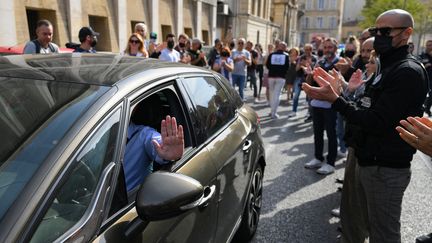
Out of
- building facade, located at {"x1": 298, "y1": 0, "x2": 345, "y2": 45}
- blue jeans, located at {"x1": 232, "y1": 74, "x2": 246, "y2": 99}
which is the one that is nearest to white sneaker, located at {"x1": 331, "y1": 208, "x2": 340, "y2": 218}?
blue jeans, located at {"x1": 232, "y1": 74, "x2": 246, "y2": 99}

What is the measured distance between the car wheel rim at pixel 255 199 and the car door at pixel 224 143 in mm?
323

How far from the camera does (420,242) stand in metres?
2.17

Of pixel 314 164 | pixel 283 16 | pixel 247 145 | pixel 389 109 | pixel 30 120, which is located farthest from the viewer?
pixel 283 16

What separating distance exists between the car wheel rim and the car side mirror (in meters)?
1.75

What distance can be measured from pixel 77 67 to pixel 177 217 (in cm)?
94

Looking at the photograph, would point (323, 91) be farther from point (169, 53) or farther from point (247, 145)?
point (169, 53)

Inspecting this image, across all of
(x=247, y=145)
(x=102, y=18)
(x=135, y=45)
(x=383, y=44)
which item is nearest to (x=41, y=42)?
(x=135, y=45)

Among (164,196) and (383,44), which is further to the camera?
(383,44)

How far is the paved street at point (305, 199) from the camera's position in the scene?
3629mm

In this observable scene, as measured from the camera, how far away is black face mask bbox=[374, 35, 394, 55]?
2521 mm

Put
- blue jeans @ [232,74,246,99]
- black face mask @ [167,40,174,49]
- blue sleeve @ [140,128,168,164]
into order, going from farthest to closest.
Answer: blue jeans @ [232,74,246,99] < black face mask @ [167,40,174,49] < blue sleeve @ [140,128,168,164]

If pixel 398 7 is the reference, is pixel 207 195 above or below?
below

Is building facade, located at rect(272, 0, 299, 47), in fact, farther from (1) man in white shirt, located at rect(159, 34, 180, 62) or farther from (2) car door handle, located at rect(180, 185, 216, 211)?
(2) car door handle, located at rect(180, 185, 216, 211)

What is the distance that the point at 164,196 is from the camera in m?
1.48
